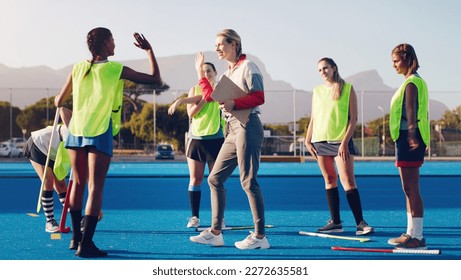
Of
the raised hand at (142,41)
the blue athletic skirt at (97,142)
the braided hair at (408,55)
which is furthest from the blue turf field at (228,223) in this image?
the raised hand at (142,41)

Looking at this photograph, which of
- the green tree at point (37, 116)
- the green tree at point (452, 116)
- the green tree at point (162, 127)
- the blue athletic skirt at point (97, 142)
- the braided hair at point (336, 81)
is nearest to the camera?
the blue athletic skirt at point (97, 142)

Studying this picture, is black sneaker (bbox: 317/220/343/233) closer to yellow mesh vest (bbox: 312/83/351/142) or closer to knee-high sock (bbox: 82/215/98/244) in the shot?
yellow mesh vest (bbox: 312/83/351/142)

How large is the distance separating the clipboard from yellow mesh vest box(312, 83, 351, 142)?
4.47 feet

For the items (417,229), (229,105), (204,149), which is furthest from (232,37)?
(417,229)

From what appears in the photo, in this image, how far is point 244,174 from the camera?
5.25 meters

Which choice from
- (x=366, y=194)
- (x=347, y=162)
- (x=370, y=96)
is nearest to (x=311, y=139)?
(x=347, y=162)

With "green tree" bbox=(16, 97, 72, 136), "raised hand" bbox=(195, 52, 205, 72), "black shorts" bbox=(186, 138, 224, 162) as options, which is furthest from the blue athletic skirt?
"green tree" bbox=(16, 97, 72, 136)

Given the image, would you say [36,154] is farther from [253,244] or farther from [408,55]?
[408,55]

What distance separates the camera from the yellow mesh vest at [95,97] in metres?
4.91

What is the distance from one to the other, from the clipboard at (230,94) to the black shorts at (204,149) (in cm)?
163

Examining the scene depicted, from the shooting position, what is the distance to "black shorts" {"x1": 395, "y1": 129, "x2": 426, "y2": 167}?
5.20m

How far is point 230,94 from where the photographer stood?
17.1ft

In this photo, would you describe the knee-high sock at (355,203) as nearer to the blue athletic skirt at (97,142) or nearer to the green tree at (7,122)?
the blue athletic skirt at (97,142)
